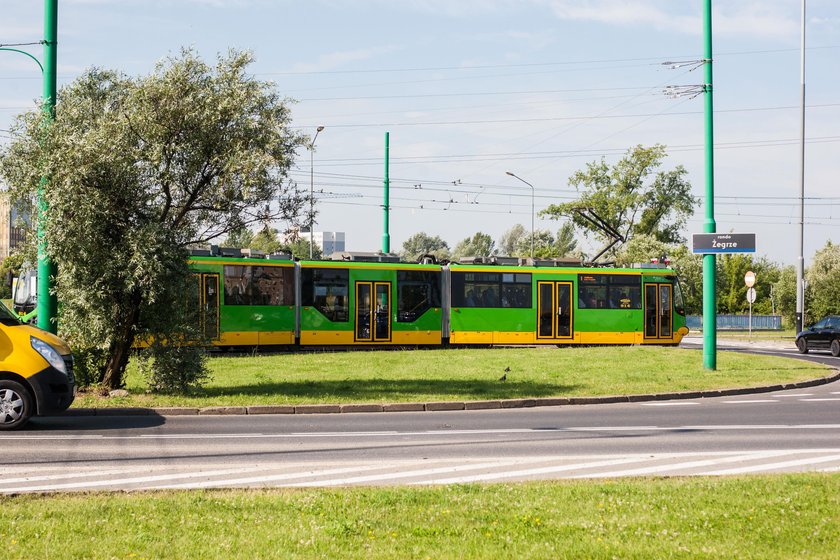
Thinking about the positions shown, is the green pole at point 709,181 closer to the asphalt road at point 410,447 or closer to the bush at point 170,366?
the asphalt road at point 410,447

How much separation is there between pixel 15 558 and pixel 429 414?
1117 centimetres

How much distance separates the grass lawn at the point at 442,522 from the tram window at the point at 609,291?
2659cm

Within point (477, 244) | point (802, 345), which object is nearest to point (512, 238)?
point (477, 244)

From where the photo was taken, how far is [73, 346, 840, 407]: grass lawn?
60.9 ft

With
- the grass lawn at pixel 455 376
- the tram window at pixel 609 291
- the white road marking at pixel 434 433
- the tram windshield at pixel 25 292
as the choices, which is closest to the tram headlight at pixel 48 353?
the white road marking at pixel 434 433

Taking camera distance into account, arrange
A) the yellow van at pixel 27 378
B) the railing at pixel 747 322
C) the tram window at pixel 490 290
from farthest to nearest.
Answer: the railing at pixel 747 322, the tram window at pixel 490 290, the yellow van at pixel 27 378

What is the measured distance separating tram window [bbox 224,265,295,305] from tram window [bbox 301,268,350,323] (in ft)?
1.61

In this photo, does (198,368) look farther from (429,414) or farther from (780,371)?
(780,371)

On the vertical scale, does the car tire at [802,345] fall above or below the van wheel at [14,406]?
below

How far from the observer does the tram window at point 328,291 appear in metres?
32.7

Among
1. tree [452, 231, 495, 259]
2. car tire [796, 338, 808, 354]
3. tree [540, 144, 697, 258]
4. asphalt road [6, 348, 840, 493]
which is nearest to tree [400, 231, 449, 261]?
tree [452, 231, 495, 259]

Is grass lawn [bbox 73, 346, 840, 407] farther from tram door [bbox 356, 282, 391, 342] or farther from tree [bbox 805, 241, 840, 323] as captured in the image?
tree [bbox 805, 241, 840, 323]

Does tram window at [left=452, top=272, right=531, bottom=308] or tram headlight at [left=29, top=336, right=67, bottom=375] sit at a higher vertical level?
tram window at [left=452, top=272, right=531, bottom=308]

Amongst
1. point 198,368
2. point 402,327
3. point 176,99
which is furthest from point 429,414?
point 402,327
